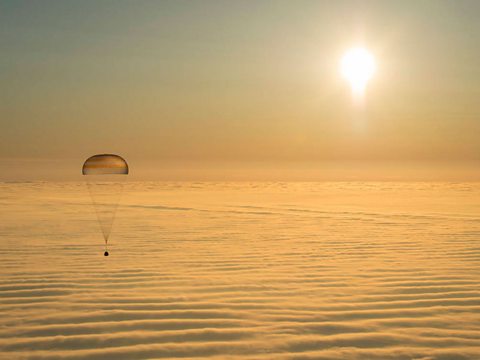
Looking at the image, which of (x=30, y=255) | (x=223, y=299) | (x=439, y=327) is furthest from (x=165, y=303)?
(x=30, y=255)

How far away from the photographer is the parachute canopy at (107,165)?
873 centimetres

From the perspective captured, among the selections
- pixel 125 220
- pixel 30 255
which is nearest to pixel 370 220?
pixel 125 220

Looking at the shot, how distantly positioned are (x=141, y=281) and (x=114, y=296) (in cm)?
80

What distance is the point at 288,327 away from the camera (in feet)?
15.3

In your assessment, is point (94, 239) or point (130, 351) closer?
point (130, 351)

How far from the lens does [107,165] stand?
878cm

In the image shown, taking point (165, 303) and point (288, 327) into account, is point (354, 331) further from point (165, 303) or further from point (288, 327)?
point (165, 303)

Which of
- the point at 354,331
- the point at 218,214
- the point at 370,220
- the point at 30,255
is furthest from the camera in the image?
the point at 218,214

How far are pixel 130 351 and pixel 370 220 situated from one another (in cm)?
1181

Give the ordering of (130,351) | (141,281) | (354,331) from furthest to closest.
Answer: (141,281) < (354,331) < (130,351)

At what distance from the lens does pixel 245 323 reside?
15.5 feet

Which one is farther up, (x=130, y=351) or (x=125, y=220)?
(x=125, y=220)

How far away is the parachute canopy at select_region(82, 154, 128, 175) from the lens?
28.6ft

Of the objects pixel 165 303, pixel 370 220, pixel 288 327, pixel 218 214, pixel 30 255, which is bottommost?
pixel 288 327
